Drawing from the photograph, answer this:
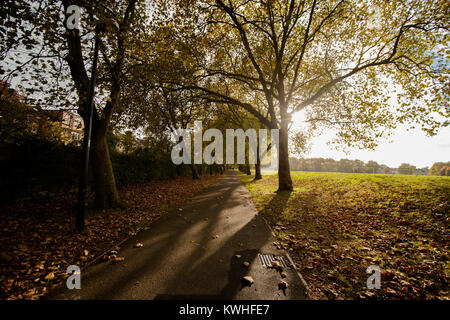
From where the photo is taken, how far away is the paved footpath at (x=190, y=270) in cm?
250

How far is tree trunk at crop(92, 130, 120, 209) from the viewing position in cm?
643

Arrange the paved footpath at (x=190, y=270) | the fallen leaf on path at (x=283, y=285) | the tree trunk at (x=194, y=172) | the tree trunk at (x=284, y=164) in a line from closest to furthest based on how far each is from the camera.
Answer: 1. the paved footpath at (x=190, y=270)
2. the fallen leaf on path at (x=283, y=285)
3. the tree trunk at (x=284, y=164)
4. the tree trunk at (x=194, y=172)

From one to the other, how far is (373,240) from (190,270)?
4.55 m

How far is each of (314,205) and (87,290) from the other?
26.3ft

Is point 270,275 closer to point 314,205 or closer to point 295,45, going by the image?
point 314,205

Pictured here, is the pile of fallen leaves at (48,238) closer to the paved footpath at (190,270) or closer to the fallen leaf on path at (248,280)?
the paved footpath at (190,270)

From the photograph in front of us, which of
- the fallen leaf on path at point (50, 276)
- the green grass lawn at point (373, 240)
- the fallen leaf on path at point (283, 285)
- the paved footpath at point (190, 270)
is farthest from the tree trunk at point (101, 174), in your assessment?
the fallen leaf on path at point (283, 285)

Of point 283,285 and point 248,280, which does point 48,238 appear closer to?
point 248,280

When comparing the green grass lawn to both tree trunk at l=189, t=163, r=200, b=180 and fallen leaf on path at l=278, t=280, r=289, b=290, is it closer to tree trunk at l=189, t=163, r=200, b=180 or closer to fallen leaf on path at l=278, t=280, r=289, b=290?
fallen leaf on path at l=278, t=280, r=289, b=290

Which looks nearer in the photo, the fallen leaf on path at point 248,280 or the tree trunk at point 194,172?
the fallen leaf on path at point 248,280

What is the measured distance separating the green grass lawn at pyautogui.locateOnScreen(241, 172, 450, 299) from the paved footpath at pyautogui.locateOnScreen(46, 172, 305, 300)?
0.62m

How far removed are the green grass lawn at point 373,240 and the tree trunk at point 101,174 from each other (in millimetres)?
6320
